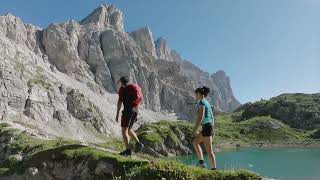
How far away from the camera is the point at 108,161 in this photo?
67.6 ft

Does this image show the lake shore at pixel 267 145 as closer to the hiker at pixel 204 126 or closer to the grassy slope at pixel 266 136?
the grassy slope at pixel 266 136

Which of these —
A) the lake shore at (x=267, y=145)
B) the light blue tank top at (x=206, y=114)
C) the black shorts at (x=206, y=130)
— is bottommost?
the black shorts at (x=206, y=130)

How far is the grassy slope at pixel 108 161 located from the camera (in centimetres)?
1596

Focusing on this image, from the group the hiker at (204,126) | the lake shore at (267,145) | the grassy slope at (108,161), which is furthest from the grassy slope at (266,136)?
the hiker at (204,126)

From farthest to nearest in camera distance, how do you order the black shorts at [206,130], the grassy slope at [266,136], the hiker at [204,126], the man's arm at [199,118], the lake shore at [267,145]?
the grassy slope at [266,136] → the lake shore at [267,145] → the black shorts at [206,130] → the hiker at [204,126] → the man's arm at [199,118]

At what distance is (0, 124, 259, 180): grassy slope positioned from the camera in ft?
52.4

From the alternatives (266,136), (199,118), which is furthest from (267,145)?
(199,118)

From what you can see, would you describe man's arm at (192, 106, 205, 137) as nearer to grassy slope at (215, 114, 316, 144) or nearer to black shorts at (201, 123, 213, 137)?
black shorts at (201, 123, 213, 137)

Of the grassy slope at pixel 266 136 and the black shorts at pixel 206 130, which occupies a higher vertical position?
the grassy slope at pixel 266 136

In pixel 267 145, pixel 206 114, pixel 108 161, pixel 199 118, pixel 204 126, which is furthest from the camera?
pixel 267 145

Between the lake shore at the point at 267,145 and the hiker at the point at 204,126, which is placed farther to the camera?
the lake shore at the point at 267,145

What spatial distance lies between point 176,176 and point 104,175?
569 cm

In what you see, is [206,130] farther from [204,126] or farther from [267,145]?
[267,145]

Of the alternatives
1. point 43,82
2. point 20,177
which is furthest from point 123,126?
point 43,82
